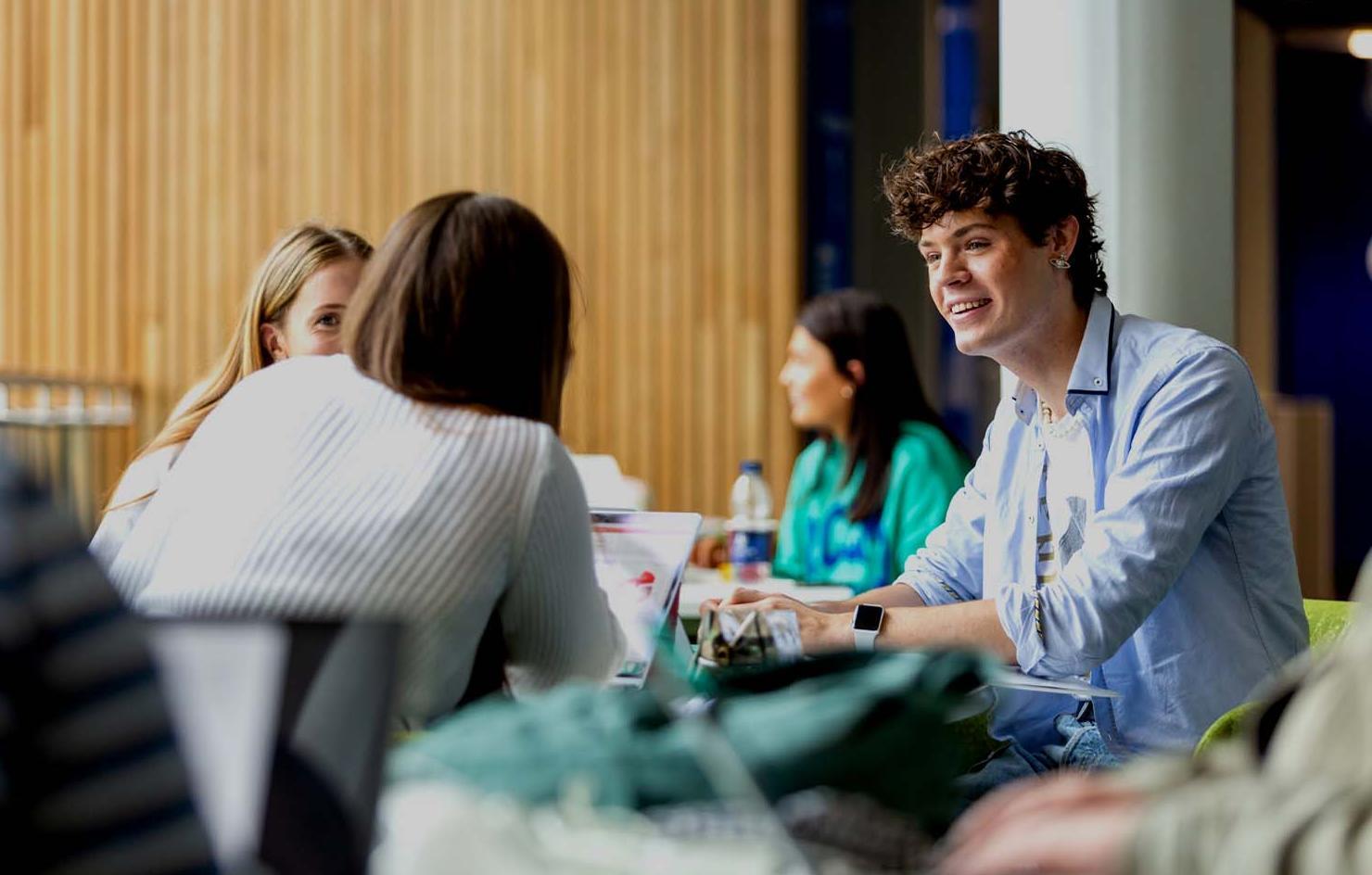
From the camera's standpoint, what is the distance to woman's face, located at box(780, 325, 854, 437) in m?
4.36

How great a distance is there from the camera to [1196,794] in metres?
0.98

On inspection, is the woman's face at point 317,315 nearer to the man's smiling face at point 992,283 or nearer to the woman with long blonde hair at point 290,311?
the woman with long blonde hair at point 290,311

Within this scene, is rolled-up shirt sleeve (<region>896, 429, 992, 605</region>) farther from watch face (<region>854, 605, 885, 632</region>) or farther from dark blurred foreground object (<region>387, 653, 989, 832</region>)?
dark blurred foreground object (<region>387, 653, 989, 832</region>)

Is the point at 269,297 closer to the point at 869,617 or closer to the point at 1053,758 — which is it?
the point at 869,617

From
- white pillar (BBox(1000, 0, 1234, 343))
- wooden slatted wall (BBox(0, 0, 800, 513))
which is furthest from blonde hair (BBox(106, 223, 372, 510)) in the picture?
wooden slatted wall (BBox(0, 0, 800, 513))

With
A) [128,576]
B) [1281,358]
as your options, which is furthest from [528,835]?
[1281,358]

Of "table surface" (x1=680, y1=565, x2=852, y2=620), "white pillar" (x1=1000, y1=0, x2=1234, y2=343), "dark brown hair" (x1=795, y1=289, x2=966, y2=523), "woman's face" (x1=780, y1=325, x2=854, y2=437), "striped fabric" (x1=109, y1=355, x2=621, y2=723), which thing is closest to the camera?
"striped fabric" (x1=109, y1=355, x2=621, y2=723)

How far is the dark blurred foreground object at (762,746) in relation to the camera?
107cm

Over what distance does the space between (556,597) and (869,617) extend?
0.64 m

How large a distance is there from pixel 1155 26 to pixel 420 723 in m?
2.17

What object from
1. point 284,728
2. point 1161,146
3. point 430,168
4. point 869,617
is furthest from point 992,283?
point 430,168

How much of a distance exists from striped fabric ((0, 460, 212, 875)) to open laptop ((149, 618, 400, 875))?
0.34 feet

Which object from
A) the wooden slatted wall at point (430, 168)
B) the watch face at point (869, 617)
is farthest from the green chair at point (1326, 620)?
the wooden slatted wall at point (430, 168)

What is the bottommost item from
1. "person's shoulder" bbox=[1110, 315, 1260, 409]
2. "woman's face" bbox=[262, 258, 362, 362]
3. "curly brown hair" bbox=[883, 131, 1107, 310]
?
"person's shoulder" bbox=[1110, 315, 1260, 409]
